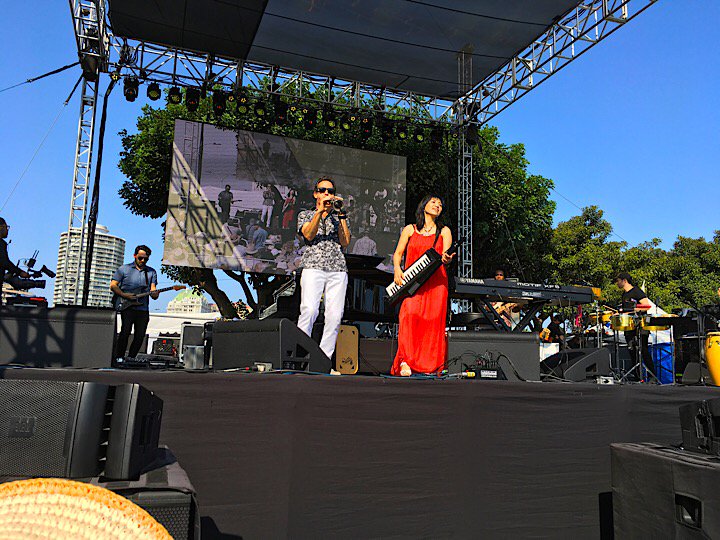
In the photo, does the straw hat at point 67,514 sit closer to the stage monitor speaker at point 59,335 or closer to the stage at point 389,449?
the stage at point 389,449

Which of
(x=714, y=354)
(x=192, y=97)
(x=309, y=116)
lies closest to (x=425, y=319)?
(x=714, y=354)

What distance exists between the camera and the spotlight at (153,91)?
1110 centimetres

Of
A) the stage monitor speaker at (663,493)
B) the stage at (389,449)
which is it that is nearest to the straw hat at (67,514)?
the stage at (389,449)

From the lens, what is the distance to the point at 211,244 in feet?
39.0

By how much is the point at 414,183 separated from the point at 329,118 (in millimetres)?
5224

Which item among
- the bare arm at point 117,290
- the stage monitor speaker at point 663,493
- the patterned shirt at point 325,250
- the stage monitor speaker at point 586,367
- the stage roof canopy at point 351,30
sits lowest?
the stage monitor speaker at point 663,493

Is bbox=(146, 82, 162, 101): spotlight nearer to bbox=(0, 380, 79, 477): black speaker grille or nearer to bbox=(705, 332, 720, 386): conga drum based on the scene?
bbox=(705, 332, 720, 386): conga drum

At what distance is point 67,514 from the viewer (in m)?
0.97

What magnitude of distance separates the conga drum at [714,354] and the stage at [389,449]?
2.39 meters

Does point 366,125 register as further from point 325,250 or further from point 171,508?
point 171,508

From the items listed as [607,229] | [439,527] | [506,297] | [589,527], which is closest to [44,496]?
[439,527]

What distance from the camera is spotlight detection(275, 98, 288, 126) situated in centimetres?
1150

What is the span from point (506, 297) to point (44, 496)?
5.77 metres

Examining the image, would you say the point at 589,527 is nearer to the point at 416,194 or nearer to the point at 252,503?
the point at 252,503
